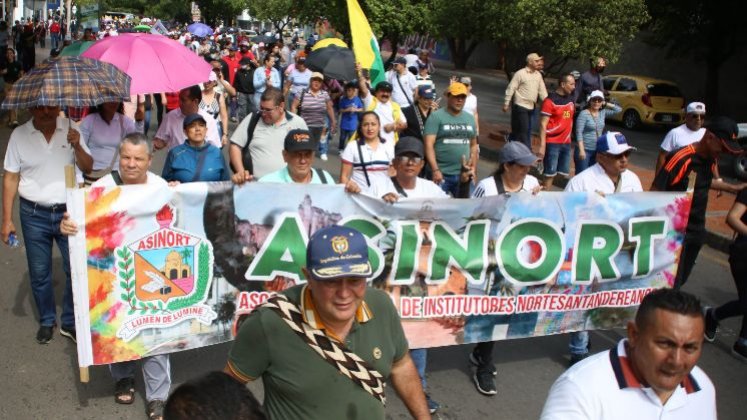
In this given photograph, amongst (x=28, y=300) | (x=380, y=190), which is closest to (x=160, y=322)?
(x=380, y=190)

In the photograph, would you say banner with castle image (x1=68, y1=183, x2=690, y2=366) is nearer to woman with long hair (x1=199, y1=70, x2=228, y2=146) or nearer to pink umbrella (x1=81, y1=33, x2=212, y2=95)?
pink umbrella (x1=81, y1=33, x2=212, y2=95)

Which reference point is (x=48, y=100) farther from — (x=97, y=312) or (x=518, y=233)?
(x=518, y=233)

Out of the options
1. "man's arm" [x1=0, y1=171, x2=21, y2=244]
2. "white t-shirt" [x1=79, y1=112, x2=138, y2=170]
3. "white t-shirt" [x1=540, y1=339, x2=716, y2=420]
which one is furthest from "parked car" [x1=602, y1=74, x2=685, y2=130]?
"white t-shirt" [x1=540, y1=339, x2=716, y2=420]

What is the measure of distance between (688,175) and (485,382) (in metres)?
2.48

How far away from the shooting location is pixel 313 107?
12773 mm

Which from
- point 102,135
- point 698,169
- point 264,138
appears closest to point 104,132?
point 102,135

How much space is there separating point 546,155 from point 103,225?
335 inches

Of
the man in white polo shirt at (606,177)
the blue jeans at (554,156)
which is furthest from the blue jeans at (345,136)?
the man in white polo shirt at (606,177)

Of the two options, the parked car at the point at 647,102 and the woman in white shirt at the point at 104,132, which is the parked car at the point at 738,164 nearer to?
the parked car at the point at 647,102

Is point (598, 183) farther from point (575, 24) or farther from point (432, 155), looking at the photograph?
point (575, 24)

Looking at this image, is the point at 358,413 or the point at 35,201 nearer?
the point at 358,413

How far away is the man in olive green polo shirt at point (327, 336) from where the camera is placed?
112 inches

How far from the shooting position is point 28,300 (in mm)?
7023

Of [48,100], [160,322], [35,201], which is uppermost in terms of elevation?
[48,100]
